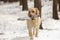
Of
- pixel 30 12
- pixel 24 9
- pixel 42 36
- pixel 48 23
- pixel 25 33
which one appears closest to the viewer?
pixel 30 12

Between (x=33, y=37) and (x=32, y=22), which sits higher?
(x=32, y=22)

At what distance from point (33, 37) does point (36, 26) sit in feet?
1.23

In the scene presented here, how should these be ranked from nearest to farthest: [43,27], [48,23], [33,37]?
[33,37] < [43,27] < [48,23]

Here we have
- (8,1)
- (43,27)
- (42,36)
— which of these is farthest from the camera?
(8,1)

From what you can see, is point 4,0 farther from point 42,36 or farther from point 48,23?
point 42,36

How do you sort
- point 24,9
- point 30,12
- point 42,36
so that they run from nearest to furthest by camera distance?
1. point 30,12
2. point 42,36
3. point 24,9

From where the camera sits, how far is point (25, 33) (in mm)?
7977

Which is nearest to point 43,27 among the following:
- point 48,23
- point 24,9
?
point 48,23

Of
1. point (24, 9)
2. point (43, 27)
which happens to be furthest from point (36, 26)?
point (24, 9)

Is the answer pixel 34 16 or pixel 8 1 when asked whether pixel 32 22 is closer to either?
pixel 34 16

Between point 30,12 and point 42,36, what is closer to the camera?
point 30,12

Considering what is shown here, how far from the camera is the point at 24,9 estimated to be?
1516 cm

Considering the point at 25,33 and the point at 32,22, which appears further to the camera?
the point at 25,33

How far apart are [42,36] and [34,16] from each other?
1.20 metres
